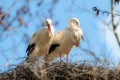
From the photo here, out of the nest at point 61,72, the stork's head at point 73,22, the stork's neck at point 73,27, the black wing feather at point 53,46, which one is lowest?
the nest at point 61,72

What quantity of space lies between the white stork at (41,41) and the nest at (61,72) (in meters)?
2.61

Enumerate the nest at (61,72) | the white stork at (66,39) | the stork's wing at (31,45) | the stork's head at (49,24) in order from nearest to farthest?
the nest at (61,72)
the white stork at (66,39)
the stork's head at (49,24)
the stork's wing at (31,45)

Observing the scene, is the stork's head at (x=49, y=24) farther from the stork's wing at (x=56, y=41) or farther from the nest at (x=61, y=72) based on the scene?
the nest at (x=61, y=72)

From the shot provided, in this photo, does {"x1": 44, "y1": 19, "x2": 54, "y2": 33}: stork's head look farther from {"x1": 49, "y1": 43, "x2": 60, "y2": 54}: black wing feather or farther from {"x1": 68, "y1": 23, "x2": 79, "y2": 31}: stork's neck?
{"x1": 68, "y1": 23, "x2": 79, "y2": 31}: stork's neck

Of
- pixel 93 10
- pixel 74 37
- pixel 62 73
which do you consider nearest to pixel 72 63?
pixel 62 73

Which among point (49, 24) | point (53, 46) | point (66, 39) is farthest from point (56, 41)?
point (49, 24)

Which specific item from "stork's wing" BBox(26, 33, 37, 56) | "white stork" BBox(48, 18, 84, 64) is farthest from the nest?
"stork's wing" BBox(26, 33, 37, 56)

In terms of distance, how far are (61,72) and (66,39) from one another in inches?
99.2

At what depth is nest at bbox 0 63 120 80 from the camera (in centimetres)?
933

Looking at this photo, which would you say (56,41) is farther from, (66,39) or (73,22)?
(73,22)

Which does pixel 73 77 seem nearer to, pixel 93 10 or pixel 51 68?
pixel 51 68

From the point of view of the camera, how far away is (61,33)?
12023 millimetres

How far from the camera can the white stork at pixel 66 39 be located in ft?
39.3

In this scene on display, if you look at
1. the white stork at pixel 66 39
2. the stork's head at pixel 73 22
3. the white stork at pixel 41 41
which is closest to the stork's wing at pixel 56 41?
the white stork at pixel 66 39
